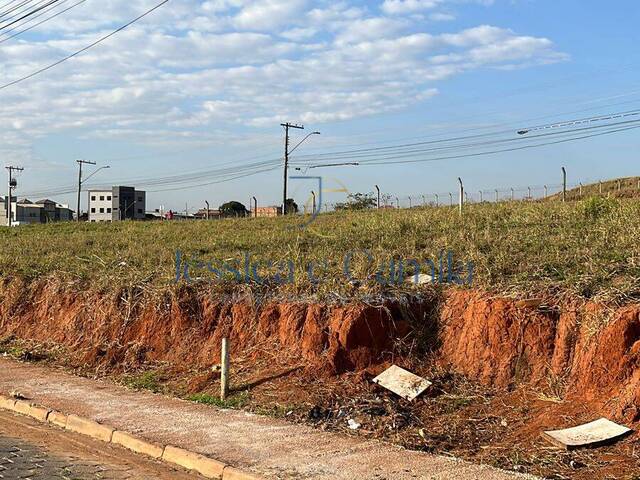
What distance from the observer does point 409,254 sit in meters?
11.0

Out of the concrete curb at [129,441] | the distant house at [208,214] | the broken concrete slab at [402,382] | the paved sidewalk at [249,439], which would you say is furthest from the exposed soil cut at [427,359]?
the distant house at [208,214]

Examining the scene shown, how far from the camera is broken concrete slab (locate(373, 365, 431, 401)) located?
7.71 metres

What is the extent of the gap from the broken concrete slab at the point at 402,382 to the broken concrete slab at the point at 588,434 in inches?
65.5

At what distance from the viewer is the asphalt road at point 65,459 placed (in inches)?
239

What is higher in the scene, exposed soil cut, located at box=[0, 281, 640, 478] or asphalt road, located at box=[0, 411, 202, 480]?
exposed soil cut, located at box=[0, 281, 640, 478]

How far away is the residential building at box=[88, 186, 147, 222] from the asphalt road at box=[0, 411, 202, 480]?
6622 centimetres

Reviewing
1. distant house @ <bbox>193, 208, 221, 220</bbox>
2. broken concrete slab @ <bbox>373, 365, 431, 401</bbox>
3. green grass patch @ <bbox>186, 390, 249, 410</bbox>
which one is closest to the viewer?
broken concrete slab @ <bbox>373, 365, 431, 401</bbox>

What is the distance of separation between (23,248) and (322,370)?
1310 centimetres

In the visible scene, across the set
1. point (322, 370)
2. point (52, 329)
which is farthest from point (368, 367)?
point (52, 329)

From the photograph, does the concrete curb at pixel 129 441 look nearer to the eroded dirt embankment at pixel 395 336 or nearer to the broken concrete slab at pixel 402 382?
the eroded dirt embankment at pixel 395 336

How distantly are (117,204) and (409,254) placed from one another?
7595 cm

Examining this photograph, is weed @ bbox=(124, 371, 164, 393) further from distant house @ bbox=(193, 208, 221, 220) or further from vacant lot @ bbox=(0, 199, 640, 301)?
distant house @ bbox=(193, 208, 221, 220)

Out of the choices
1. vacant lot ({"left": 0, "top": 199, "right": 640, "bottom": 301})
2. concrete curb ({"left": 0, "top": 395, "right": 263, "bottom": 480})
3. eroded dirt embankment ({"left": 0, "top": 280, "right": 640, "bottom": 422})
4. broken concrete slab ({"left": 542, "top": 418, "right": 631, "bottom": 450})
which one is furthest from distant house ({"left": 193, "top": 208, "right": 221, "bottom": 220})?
broken concrete slab ({"left": 542, "top": 418, "right": 631, "bottom": 450})

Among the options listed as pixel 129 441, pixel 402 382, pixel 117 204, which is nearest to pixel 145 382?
pixel 129 441
